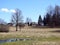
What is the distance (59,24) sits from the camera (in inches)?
4953

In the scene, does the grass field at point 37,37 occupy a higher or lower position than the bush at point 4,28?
lower

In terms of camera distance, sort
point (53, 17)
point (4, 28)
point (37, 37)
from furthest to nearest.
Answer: point (53, 17)
point (4, 28)
point (37, 37)

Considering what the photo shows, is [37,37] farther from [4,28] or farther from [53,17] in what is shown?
[53,17]

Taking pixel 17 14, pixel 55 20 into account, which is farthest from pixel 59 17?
pixel 17 14

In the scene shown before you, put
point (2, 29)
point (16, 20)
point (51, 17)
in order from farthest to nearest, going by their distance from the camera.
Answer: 1. point (51, 17)
2. point (16, 20)
3. point (2, 29)

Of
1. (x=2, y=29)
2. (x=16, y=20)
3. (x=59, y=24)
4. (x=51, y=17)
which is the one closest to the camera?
(x=2, y=29)

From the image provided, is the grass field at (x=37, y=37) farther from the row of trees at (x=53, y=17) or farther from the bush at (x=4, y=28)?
the row of trees at (x=53, y=17)

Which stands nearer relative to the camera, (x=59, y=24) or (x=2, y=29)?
(x=2, y=29)

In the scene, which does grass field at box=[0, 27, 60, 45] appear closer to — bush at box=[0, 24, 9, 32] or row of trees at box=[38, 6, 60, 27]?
bush at box=[0, 24, 9, 32]

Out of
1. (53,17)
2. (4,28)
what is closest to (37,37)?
(4,28)

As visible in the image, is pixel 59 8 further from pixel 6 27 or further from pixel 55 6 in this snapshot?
pixel 6 27

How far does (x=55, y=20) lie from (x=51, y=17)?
19.4 ft

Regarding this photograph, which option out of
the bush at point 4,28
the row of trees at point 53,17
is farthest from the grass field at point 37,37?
the row of trees at point 53,17

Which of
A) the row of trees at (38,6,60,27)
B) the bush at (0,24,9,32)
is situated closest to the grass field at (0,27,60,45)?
the bush at (0,24,9,32)
